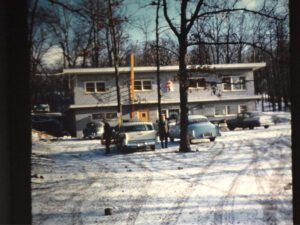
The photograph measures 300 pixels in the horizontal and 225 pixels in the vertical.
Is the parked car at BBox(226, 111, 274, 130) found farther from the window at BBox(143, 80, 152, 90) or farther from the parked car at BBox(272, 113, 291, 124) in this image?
the window at BBox(143, 80, 152, 90)

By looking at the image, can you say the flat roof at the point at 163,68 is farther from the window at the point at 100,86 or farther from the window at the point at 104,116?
the window at the point at 104,116

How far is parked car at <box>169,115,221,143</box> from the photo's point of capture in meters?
3.42

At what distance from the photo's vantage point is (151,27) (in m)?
3.39

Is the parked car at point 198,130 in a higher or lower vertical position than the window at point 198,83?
lower

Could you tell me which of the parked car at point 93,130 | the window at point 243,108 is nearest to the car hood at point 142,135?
the parked car at point 93,130

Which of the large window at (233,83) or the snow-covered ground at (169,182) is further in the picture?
the large window at (233,83)

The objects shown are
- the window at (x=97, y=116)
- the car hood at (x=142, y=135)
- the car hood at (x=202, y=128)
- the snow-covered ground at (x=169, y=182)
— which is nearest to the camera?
the snow-covered ground at (x=169, y=182)

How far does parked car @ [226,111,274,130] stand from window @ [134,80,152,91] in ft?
2.84

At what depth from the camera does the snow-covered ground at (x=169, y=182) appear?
10.3 ft

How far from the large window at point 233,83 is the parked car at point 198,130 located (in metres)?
0.37

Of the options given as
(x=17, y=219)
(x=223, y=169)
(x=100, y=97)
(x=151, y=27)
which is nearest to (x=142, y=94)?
(x=100, y=97)

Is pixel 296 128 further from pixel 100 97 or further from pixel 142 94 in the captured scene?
pixel 100 97

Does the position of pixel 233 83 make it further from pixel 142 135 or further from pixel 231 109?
pixel 142 135

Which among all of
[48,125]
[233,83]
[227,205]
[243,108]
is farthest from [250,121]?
[48,125]
